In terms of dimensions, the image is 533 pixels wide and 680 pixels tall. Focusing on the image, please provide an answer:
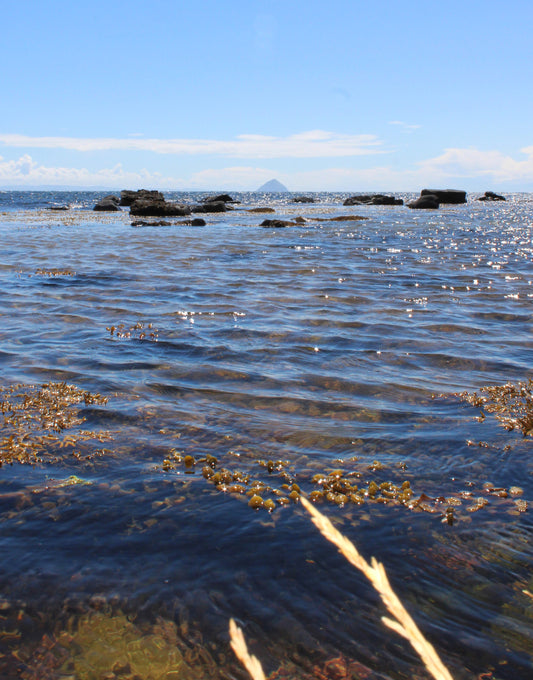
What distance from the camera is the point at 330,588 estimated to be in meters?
3.46

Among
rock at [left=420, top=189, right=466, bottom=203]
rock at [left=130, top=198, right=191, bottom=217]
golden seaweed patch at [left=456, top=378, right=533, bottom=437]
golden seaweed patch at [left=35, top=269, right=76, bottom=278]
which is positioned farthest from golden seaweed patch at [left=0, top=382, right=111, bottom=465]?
rock at [left=420, top=189, right=466, bottom=203]

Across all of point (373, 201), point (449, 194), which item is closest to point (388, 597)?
point (373, 201)

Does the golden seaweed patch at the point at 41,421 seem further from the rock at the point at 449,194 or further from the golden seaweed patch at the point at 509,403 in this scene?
the rock at the point at 449,194

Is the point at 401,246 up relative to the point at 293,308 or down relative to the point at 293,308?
up

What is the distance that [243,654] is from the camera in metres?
2.94

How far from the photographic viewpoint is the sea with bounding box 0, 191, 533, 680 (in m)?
3.04

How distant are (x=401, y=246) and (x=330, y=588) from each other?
27103mm

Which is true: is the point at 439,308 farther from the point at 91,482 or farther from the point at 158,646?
the point at 158,646

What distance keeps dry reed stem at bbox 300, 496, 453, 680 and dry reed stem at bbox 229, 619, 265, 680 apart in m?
0.87

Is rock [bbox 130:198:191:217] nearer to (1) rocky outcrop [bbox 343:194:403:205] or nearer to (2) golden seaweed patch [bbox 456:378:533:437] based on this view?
(2) golden seaweed patch [bbox 456:378:533:437]

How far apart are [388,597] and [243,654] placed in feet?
3.52

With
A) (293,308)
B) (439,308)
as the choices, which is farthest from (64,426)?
(439,308)

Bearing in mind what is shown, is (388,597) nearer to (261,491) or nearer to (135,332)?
(261,491)

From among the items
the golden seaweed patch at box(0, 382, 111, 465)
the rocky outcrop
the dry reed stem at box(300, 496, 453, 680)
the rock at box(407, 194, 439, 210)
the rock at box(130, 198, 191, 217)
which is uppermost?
the rocky outcrop
